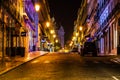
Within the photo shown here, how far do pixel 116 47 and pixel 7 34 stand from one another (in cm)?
1896

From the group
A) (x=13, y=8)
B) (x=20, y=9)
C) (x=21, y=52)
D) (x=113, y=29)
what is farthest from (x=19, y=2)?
(x=113, y=29)

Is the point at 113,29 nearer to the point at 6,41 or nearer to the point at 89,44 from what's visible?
the point at 89,44

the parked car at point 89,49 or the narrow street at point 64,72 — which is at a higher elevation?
Answer: the parked car at point 89,49

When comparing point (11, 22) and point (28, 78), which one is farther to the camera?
point (11, 22)

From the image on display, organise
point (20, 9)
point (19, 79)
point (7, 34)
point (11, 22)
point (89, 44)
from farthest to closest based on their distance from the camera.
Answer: point (20, 9)
point (89, 44)
point (11, 22)
point (7, 34)
point (19, 79)

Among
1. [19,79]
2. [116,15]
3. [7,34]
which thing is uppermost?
[116,15]

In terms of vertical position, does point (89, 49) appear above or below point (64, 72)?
above

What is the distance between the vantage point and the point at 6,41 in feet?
137

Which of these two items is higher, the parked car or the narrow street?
the parked car

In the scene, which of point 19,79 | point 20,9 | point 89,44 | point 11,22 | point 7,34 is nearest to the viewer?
point 19,79

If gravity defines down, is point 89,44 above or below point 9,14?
below

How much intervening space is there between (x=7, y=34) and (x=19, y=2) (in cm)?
1343

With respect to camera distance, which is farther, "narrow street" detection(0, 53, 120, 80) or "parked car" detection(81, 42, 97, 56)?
"parked car" detection(81, 42, 97, 56)

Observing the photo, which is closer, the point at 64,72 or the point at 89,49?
the point at 64,72
